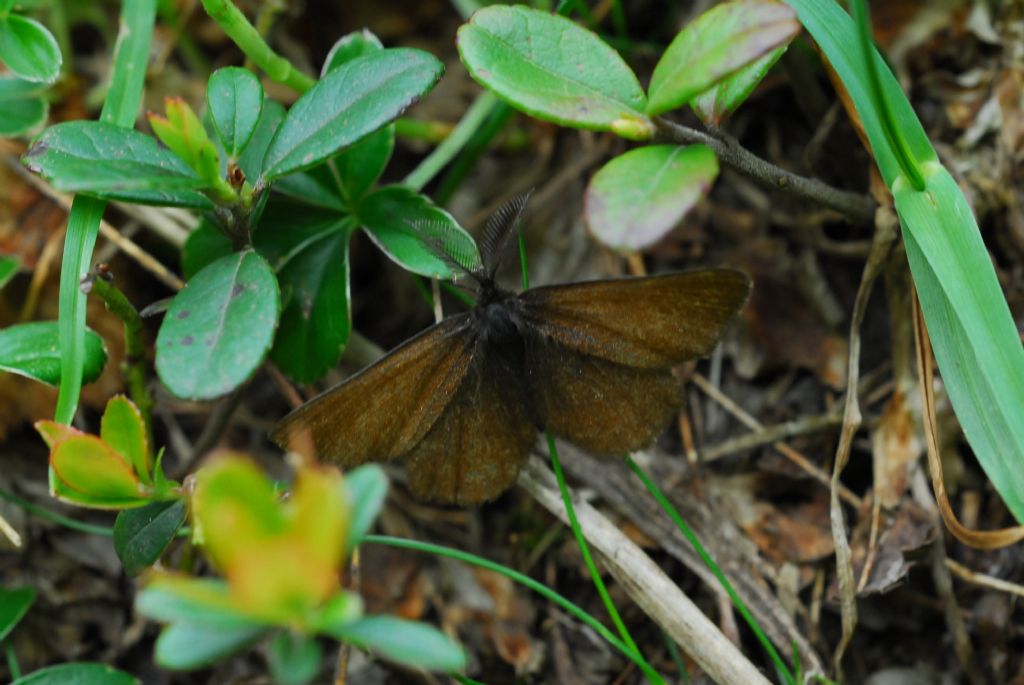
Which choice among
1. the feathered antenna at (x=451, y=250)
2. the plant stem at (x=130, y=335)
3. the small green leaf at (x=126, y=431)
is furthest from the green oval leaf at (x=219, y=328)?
the feathered antenna at (x=451, y=250)

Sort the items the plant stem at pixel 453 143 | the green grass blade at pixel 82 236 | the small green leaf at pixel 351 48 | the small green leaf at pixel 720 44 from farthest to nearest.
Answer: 1. the plant stem at pixel 453 143
2. the small green leaf at pixel 351 48
3. the green grass blade at pixel 82 236
4. the small green leaf at pixel 720 44

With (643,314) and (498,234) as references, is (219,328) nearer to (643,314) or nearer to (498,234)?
(498,234)

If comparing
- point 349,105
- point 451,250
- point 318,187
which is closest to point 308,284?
point 318,187

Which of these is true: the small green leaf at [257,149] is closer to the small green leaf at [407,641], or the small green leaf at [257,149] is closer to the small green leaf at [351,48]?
the small green leaf at [351,48]

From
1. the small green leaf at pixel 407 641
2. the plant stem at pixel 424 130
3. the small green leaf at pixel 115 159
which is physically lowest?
the plant stem at pixel 424 130

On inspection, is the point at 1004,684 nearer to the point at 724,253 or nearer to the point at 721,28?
the point at 724,253

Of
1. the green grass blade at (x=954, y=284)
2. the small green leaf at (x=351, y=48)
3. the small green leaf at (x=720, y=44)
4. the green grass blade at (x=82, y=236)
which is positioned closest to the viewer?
the small green leaf at (x=720, y=44)
